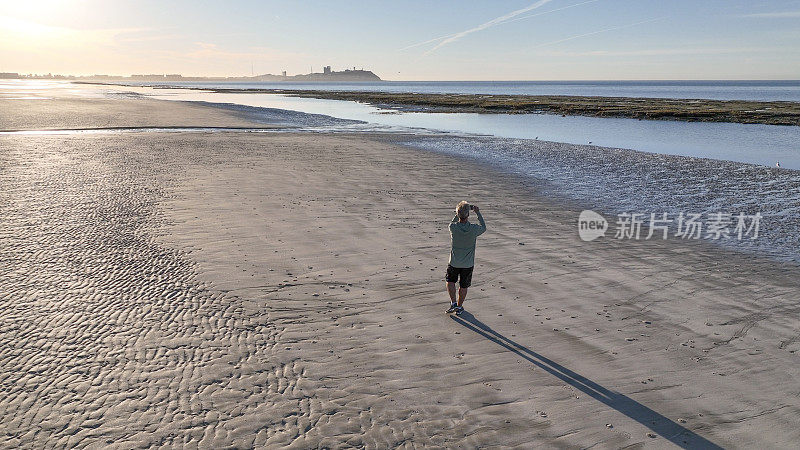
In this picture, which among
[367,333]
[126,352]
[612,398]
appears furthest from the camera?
[367,333]

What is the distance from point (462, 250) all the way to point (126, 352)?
4967mm

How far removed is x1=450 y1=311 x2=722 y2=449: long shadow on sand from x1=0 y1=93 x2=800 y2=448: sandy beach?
0.03 metres

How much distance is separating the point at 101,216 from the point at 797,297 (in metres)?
15.6

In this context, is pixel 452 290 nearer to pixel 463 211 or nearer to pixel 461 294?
pixel 461 294

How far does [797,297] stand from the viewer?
868 centimetres

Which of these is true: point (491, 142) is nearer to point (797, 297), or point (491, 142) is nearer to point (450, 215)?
point (450, 215)

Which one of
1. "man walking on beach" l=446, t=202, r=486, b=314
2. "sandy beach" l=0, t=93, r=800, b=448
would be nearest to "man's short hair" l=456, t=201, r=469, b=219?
"man walking on beach" l=446, t=202, r=486, b=314

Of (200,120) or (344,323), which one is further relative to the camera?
(200,120)

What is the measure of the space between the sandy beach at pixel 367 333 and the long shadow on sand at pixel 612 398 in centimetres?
3

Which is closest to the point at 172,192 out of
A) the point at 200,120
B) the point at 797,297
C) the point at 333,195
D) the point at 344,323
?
the point at 333,195

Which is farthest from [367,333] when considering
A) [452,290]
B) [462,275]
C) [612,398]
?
[612,398]

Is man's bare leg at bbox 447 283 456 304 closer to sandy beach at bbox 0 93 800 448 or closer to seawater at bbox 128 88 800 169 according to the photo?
sandy beach at bbox 0 93 800 448

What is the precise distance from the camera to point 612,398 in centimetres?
576

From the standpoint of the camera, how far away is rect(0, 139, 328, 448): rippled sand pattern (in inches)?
202
